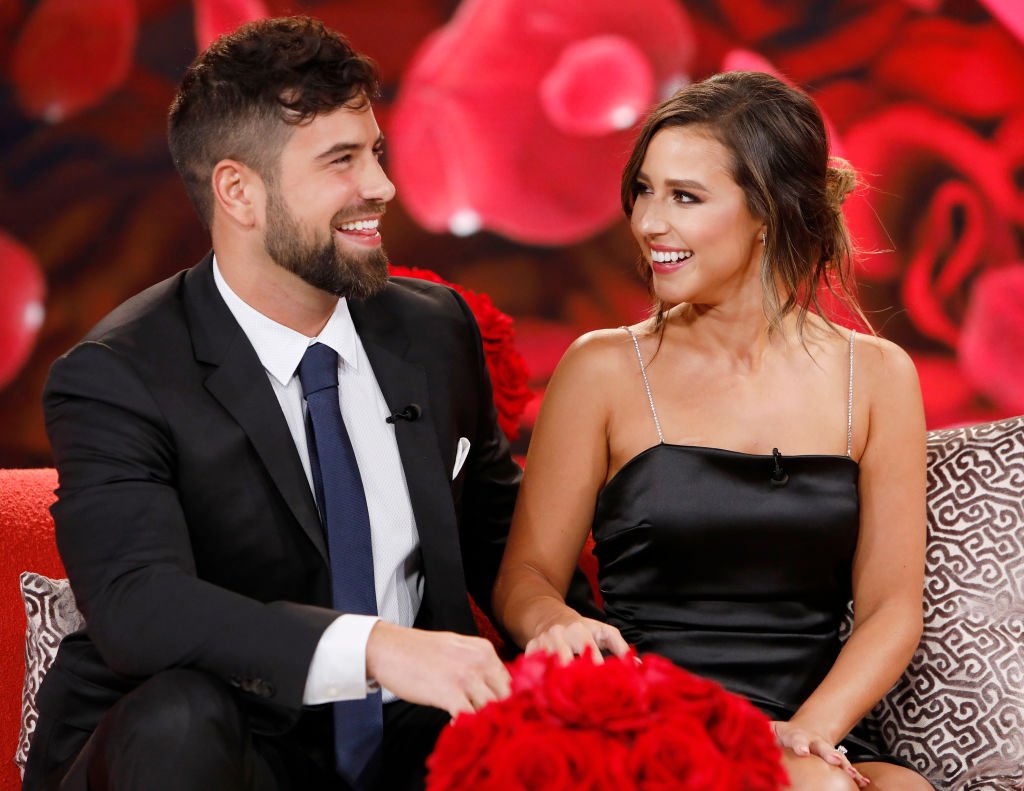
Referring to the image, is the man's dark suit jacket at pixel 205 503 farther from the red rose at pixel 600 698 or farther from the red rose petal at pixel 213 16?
the red rose petal at pixel 213 16

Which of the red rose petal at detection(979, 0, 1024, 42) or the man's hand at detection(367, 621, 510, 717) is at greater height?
the red rose petal at detection(979, 0, 1024, 42)

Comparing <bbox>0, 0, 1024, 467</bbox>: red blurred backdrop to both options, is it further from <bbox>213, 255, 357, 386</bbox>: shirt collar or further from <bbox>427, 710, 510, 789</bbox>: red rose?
<bbox>427, 710, 510, 789</bbox>: red rose

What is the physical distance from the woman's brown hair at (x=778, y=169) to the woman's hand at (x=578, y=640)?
859 mm

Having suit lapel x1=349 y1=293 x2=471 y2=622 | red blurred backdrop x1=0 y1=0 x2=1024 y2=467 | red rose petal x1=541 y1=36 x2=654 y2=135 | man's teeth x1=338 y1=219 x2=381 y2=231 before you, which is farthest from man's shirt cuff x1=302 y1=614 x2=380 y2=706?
red rose petal x1=541 y1=36 x2=654 y2=135

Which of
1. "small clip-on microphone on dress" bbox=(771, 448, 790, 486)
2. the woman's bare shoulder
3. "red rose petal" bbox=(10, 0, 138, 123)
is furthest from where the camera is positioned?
"red rose petal" bbox=(10, 0, 138, 123)

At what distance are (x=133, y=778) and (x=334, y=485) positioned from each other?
0.60 m

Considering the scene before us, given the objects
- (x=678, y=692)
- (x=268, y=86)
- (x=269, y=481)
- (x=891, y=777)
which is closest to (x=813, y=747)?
(x=891, y=777)

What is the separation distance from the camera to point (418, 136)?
471cm

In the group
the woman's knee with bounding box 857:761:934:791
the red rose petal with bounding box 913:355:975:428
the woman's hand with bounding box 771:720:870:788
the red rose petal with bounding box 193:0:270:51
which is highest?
the red rose petal with bounding box 193:0:270:51

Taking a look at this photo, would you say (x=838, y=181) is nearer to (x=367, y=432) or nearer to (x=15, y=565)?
(x=367, y=432)

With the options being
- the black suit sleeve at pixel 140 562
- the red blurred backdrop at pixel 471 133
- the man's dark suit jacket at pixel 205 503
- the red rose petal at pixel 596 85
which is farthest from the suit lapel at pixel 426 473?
the red rose petal at pixel 596 85

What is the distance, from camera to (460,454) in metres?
2.38

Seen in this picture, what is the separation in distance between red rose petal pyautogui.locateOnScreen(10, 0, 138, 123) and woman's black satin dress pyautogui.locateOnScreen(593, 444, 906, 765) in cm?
316

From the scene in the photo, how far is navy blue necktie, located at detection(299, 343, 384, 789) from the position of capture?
6.93ft
